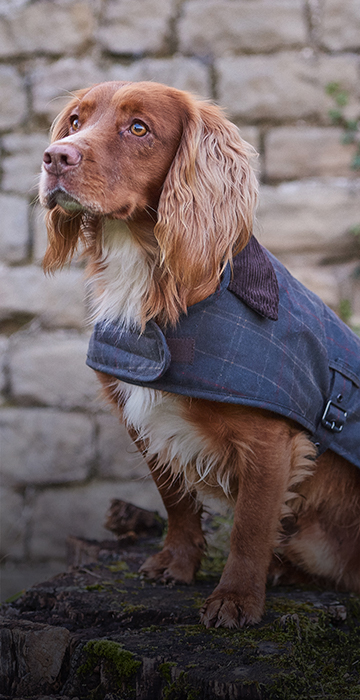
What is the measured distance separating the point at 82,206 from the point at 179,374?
1.58 ft

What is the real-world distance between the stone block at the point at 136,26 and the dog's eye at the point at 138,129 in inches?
69.0

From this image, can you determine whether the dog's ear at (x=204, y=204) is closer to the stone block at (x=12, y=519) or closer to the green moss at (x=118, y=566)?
the green moss at (x=118, y=566)

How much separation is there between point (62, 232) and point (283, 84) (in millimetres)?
1782

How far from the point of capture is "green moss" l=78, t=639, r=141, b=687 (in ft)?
4.31

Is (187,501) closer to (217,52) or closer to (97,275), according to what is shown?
(97,275)

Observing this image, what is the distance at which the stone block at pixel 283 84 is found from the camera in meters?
3.08

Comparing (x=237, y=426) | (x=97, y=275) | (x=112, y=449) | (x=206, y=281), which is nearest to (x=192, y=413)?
(x=237, y=426)

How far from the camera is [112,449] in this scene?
10.4 feet

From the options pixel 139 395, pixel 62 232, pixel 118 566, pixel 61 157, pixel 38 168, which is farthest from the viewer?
pixel 38 168

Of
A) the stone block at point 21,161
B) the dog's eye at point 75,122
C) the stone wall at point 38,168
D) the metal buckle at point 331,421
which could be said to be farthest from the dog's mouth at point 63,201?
the stone block at point 21,161

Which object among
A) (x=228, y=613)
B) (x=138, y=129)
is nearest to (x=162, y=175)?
(x=138, y=129)

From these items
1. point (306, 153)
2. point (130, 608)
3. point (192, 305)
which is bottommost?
point (130, 608)

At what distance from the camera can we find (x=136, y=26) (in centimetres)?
311

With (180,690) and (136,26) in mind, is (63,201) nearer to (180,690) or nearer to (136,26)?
(180,690)
